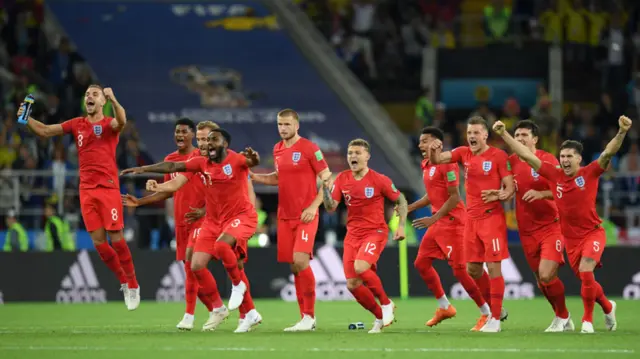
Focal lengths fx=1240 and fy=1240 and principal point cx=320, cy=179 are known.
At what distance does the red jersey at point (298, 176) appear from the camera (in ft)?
51.9

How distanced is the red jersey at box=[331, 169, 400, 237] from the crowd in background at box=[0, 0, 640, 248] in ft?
37.4

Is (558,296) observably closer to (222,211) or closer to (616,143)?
(616,143)

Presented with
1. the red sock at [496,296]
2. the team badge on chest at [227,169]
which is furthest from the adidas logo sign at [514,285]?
the team badge on chest at [227,169]

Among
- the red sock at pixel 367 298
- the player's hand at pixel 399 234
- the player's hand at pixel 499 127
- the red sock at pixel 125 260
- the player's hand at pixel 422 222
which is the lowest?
the red sock at pixel 367 298

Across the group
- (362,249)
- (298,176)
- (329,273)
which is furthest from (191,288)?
(329,273)

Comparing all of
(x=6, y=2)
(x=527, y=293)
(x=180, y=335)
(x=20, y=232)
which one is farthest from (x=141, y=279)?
(x=6, y=2)

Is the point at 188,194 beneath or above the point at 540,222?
above

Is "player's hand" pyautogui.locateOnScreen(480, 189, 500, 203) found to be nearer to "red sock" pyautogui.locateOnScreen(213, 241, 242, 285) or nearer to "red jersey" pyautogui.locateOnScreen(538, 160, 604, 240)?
"red jersey" pyautogui.locateOnScreen(538, 160, 604, 240)

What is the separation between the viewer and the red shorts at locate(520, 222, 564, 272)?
15484 mm

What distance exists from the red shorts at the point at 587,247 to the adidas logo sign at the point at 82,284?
11.9m

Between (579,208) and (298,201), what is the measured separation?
11.5ft

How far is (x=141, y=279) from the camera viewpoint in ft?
80.3

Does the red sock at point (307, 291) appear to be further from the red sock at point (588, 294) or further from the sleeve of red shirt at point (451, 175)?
the red sock at point (588, 294)

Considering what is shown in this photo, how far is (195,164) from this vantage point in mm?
15508
